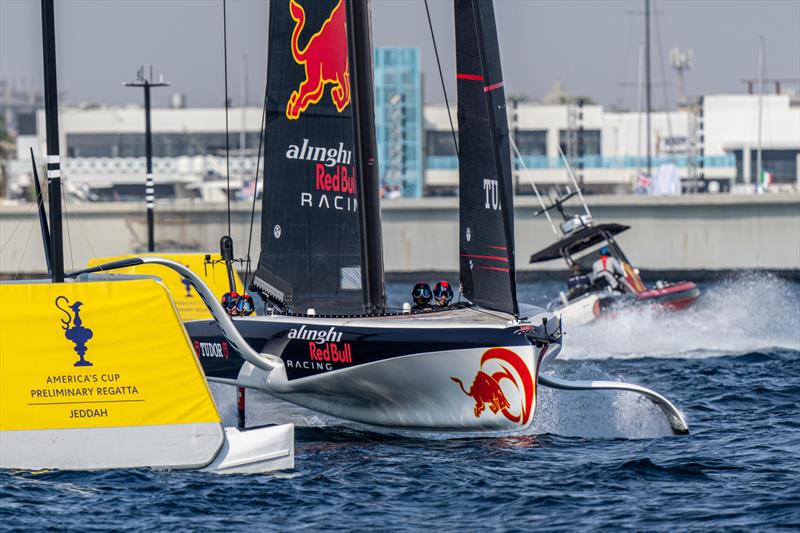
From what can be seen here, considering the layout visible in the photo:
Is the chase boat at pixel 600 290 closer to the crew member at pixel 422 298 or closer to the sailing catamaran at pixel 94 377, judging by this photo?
the crew member at pixel 422 298

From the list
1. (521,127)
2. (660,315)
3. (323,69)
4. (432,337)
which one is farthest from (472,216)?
(521,127)

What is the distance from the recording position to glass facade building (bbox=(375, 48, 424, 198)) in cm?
8694

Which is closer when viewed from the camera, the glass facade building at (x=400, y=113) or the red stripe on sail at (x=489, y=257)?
the red stripe on sail at (x=489, y=257)

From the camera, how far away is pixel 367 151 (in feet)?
60.4

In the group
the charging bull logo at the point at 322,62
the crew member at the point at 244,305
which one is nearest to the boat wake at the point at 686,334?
the crew member at the point at 244,305

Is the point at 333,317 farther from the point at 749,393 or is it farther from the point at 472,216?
the point at 749,393

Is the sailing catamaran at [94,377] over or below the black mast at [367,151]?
below

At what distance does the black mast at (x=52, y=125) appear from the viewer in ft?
46.6

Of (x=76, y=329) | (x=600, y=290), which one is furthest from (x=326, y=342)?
(x=600, y=290)

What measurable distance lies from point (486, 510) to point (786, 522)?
2.75 m

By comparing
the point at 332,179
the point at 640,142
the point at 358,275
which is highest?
the point at 640,142

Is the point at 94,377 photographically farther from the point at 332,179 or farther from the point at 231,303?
the point at 332,179

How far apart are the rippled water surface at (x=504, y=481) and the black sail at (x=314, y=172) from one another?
74.9 inches

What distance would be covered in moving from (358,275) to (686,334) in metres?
13.7
